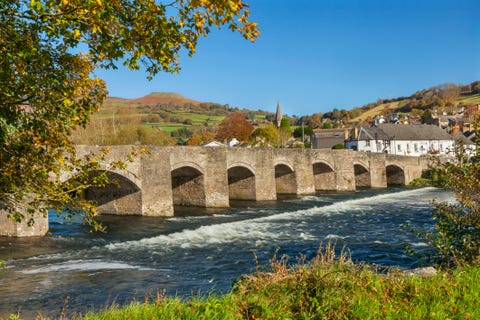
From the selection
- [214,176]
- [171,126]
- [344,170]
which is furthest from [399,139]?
[214,176]

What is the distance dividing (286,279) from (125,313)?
85.8 inches

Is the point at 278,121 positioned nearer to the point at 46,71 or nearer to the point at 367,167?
the point at 367,167

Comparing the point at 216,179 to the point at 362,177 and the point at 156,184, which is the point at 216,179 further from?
the point at 362,177

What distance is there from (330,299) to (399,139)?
231 ft

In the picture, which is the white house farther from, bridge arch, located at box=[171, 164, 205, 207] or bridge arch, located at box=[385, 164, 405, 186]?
bridge arch, located at box=[171, 164, 205, 207]

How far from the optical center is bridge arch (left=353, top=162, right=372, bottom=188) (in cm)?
4569

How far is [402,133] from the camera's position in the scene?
71.8 meters

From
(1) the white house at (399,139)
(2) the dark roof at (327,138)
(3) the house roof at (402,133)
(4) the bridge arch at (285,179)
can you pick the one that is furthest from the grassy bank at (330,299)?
(2) the dark roof at (327,138)

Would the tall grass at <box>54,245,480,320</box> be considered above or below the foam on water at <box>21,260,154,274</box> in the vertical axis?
above

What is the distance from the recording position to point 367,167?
148 feet

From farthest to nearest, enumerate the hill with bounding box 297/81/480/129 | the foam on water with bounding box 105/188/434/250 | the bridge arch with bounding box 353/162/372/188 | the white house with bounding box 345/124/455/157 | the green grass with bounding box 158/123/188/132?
the hill with bounding box 297/81/480/129
the green grass with bounding box 158/123/188/132
the white house with bounding box 345/124/455/157
the bridge arch with bounding box 353/162/372/188
the foam on water with bounding box 105/188/434/250

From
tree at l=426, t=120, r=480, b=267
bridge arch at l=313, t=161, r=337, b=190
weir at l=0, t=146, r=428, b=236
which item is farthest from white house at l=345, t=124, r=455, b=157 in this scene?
tree at l=426, t=120, r=480, b=267

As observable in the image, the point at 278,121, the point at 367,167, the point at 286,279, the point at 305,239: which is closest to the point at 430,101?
the point at 278,121

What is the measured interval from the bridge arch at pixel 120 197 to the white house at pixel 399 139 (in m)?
52.0
